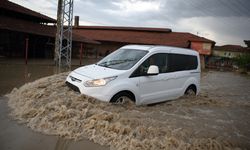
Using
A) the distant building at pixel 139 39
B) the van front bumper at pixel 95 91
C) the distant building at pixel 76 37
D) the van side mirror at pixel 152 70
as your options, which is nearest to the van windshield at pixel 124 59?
the van side mirror at pixel 152 70

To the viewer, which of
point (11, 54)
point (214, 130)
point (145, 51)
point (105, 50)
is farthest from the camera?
point (105, 50)

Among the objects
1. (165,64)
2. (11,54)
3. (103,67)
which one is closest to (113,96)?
(103,67)

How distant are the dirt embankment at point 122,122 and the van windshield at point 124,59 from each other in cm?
107

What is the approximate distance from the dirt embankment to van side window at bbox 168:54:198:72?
4.23 feet

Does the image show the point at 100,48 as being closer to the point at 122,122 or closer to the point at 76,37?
the point at 76,37

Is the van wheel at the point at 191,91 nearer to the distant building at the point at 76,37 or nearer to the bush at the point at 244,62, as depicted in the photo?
the distant building at the point at 76,37

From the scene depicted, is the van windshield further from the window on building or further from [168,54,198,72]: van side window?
the window on building

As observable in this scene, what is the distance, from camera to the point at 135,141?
4.35 meters

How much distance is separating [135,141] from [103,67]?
2905 mm

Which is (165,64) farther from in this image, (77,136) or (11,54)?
(11,54)

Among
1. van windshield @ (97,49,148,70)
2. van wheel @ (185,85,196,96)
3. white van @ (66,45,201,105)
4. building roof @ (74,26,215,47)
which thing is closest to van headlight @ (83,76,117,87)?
white van @ (66,45,201,105)

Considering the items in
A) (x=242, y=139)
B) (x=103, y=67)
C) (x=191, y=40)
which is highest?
(x=191, y=40)

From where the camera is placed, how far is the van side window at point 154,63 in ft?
21.5

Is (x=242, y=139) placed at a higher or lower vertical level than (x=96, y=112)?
lower
